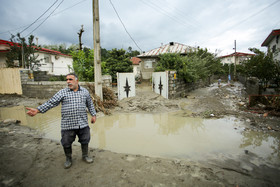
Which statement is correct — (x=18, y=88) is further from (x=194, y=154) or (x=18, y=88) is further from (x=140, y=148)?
(x=194, y=154)

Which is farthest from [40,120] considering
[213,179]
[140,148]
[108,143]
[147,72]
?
[147,72]

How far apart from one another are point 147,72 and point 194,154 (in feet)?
68.1

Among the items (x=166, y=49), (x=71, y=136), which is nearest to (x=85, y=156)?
(x=71, y=136)

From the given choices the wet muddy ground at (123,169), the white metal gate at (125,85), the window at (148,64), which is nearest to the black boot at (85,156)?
the wet muddy ground at (123,169)

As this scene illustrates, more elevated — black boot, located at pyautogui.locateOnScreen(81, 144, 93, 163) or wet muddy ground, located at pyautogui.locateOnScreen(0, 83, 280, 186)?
black boot, located at pyautogui.locateOnScreen(81, 144, 93, 163)

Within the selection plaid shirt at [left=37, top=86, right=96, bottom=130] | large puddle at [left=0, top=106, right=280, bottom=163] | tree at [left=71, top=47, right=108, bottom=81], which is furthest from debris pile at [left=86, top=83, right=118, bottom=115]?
plaid shirt at [left=37, top=86, right=96, bottom=130]

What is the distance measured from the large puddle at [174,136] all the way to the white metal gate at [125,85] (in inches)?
121

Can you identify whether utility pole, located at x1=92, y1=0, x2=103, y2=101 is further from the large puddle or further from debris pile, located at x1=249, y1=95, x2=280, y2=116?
debris pile, located at x1=249, y1=95, x2=280, y2=116

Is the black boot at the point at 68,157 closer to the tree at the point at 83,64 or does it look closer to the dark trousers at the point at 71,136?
the dark trousers at the point at 71,136

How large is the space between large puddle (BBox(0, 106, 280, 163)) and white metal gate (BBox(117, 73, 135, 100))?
3.07m

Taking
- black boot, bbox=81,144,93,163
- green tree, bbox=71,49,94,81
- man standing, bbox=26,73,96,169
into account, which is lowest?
black boot, bbox=81,144,93,163

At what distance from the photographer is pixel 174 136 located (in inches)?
169

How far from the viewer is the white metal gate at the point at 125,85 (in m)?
8.97

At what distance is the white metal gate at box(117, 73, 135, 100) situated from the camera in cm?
897
